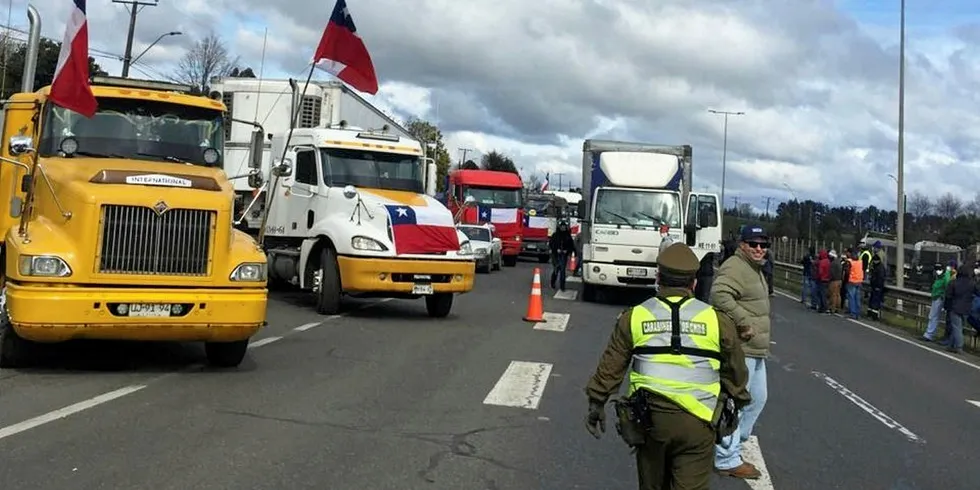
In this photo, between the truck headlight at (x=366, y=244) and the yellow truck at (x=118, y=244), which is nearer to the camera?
the yellow truck at (x=118, y=244)

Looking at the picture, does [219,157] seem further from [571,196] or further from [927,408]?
[571,196]

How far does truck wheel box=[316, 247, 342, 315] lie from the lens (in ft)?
45.9

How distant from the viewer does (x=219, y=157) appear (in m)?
10.1

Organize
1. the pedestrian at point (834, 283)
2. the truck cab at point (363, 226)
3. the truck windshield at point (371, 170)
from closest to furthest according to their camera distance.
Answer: the truck cab at point (363, 226), the truck windshield at point (371, 170), the pedestrian at point (834, 283)

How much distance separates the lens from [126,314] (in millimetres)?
8062

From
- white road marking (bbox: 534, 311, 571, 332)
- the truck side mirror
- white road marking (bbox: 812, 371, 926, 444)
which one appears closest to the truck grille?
the truck side mirror

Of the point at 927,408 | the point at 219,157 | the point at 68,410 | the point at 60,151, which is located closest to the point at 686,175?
the point at 927,408

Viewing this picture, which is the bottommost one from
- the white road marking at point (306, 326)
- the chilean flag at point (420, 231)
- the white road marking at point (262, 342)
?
the white road marking at point (262, 342)

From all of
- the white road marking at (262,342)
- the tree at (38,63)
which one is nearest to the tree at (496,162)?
the tree at (38,63)

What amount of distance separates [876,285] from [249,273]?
60.6 feet

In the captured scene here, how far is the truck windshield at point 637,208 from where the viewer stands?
19438 millimetres

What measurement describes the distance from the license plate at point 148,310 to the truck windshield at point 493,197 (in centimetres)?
2682

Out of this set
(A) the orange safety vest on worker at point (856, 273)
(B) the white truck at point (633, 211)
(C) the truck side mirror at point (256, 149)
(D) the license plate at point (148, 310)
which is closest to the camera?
(D) the license plate at point (148, 310)

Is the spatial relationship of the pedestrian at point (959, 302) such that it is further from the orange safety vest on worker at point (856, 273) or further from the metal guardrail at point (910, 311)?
the orange safety vest on worker at point (856, 273)
